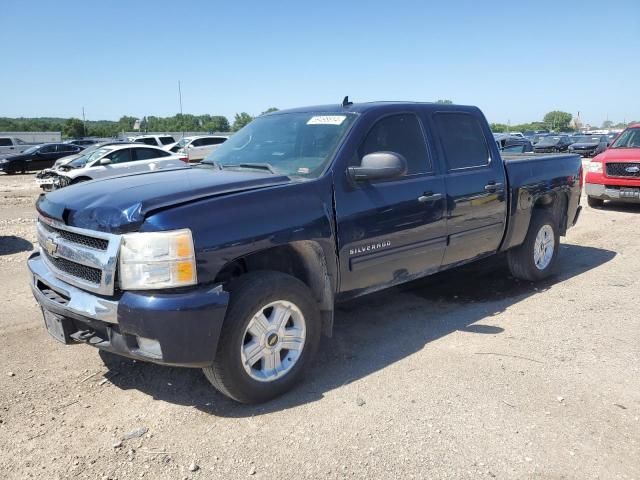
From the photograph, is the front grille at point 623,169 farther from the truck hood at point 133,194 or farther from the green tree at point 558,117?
the green tree at point 558,117

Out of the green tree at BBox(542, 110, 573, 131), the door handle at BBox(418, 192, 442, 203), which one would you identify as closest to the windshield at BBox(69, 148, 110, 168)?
the door handle at BBox(418, 192, 442, 203)

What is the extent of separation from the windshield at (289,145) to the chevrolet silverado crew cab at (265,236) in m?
0.01

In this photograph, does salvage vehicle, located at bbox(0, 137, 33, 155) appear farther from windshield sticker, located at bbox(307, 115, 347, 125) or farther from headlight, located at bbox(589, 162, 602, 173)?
windshield sticker, located at bbox(307, 115, 347, 125)

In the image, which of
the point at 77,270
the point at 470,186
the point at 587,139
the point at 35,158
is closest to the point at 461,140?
the point at 470,186

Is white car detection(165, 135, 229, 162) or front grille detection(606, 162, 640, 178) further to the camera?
white car detection(165, 135, 229, 162)

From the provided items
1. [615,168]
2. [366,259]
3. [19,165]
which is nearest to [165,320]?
[366,259]

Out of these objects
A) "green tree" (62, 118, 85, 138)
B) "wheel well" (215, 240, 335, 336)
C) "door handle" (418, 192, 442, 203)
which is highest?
"green tree" (62, 118, 85, 138)

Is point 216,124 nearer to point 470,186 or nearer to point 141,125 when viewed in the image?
point 141,125

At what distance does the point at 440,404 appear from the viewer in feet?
11.0

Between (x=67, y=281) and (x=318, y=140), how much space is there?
2.02 metres

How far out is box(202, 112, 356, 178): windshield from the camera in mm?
3910

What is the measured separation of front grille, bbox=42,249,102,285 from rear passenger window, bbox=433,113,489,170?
3.03m

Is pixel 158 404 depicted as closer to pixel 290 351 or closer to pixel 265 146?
pixel 290 351

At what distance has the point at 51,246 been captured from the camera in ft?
11.3
